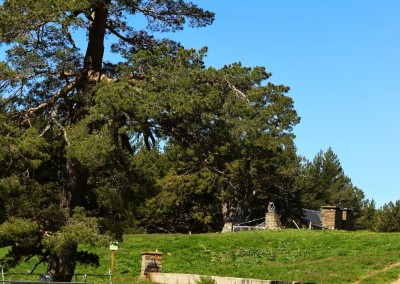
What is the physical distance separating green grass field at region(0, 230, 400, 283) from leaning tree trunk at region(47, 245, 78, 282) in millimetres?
4743

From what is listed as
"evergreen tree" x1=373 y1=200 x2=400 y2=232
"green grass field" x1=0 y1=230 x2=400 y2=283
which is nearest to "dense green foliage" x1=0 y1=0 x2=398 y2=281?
"green grass field" x1=0 y1=230 x2=400 y2=283

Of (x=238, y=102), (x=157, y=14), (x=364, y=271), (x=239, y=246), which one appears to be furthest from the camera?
(x=239, y=246)

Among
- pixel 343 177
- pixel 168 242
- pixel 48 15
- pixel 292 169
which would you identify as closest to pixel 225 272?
pixel 168 242

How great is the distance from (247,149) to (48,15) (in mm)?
6029

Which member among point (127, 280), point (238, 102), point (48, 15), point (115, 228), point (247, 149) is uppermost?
point (48, 15)

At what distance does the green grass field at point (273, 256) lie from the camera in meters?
23.9

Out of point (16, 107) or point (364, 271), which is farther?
point (364, 271)

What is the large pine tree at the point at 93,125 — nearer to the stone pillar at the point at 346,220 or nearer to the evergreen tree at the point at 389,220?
the stone pillar at the point at 346,220

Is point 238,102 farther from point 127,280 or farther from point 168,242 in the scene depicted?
point 168,242

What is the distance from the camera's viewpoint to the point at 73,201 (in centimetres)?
1870

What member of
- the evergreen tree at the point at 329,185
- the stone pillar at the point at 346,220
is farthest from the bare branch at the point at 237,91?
the evergreen tree at the point at 329,185

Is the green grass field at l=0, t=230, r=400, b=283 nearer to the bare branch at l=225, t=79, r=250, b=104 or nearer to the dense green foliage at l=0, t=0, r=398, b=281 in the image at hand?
the dense green foliage at l=0, t=0, r=398, b=281

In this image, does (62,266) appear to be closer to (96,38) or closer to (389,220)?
(96,38)

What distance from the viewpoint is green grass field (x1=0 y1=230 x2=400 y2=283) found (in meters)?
23.9
